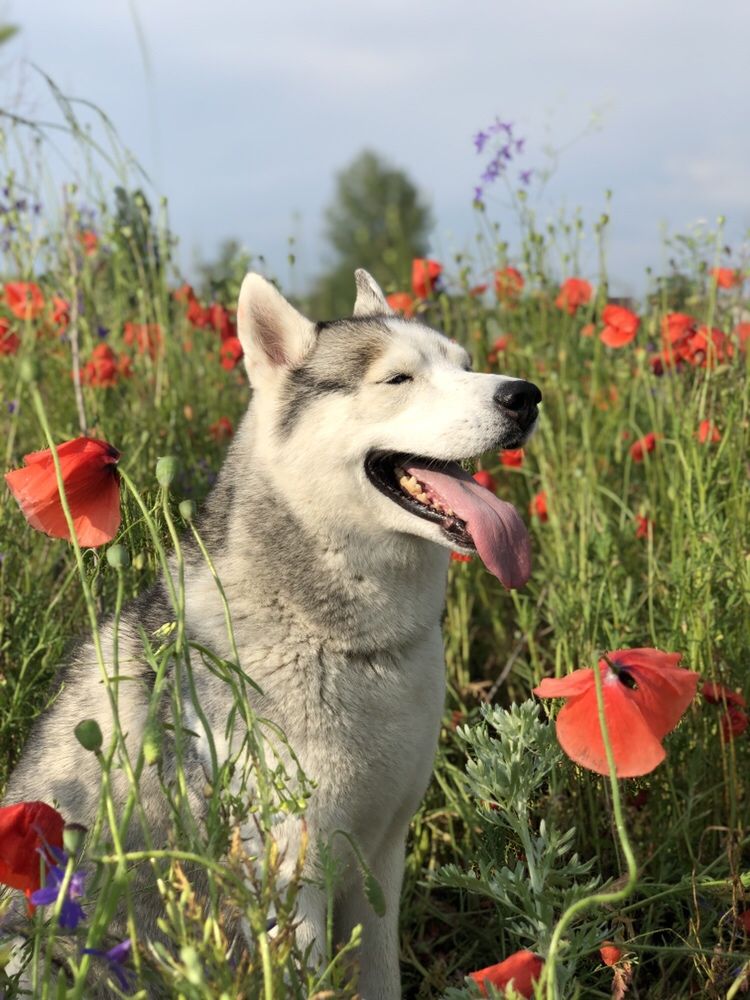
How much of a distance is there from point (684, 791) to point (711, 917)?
614 millimetres

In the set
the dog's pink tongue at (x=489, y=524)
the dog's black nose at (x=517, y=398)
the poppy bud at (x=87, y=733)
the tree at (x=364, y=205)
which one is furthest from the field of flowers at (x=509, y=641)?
the tree at (x=364, y=205)

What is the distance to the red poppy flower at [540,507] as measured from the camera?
402 centimetres

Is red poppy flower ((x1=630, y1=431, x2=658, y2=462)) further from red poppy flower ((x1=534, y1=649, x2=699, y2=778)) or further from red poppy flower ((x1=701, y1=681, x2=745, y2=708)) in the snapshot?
red poppy flower ((x1=534, y1=649, x2=699, y2=778))

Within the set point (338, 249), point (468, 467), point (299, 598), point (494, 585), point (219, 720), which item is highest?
point (468, 467)

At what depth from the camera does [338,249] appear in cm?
5259

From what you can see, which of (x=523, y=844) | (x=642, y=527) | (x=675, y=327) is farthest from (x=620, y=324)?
(x=523, y=844)

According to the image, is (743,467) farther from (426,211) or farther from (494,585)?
(426,211)

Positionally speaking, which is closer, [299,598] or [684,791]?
[299,598]

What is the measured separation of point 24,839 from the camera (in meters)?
1.60

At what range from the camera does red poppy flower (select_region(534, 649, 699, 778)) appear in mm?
1608

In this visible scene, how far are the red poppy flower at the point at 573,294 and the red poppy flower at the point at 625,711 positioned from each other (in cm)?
312

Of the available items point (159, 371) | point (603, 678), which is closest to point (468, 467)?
point (603, 678)

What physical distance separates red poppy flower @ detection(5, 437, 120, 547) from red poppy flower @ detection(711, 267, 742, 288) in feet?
9.32

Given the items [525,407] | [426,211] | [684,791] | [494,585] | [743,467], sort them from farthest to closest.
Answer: [426,211], [494,585], [743,467], [684,791], [525,407]
